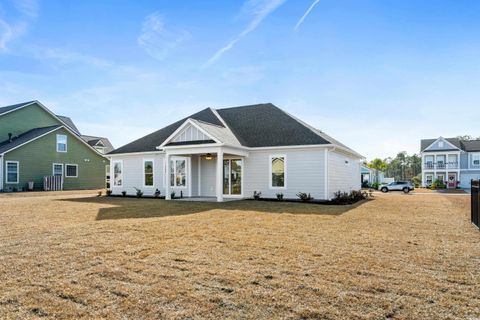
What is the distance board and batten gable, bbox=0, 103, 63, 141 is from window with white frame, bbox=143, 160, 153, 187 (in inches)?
677

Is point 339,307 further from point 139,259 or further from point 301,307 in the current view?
point 139,259

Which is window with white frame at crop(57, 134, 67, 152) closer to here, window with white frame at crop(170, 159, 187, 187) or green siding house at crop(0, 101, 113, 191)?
green siding house at crop(0, 101, 113, 191)

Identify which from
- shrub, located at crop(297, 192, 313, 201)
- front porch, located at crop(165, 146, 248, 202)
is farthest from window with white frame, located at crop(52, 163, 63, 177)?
shrub, located at crop(297, 192, 313, 201)

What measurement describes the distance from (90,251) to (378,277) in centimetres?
491

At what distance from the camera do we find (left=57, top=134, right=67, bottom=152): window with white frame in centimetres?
2950

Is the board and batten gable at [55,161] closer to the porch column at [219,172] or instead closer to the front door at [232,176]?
the front door at [232,176]

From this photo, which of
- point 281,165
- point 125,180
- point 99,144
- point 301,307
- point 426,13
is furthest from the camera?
point 99,144

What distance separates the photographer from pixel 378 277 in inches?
183

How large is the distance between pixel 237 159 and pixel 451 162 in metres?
40.8

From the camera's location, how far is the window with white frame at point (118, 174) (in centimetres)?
2239

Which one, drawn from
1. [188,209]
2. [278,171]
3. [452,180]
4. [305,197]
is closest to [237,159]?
[278,171]

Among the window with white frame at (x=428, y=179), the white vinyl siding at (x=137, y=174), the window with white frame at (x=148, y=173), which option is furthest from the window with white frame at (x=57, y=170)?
the window with white frame at (x=428, y=179)

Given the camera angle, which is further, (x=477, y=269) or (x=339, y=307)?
(x=477, y=269)

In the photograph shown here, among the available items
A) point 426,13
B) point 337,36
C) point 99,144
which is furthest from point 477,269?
point 99,144
